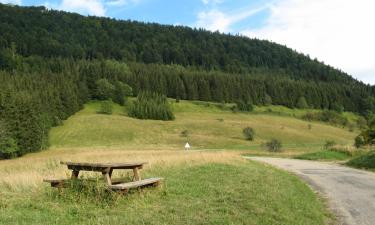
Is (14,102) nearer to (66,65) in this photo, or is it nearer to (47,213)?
(47,213)

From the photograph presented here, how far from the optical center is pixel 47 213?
9.68 meters

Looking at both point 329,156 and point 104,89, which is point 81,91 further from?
point 329,156

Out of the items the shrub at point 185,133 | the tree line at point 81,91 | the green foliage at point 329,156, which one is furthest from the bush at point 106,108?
the green foliage at point 329,156

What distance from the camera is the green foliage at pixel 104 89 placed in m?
149

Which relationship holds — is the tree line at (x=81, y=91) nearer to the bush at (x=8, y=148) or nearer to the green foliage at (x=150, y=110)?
the bush at (x=8, y=148)

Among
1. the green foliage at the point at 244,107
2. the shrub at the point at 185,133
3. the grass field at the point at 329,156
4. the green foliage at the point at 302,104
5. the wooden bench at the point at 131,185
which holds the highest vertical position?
the green foliage at the point at 302,104

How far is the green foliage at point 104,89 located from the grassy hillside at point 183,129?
464 cm

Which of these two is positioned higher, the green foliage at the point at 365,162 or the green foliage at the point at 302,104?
the green foliage at the point at 302,104

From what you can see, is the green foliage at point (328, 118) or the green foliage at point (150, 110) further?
the green foliage at point (328, 118)

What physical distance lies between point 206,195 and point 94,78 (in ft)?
495

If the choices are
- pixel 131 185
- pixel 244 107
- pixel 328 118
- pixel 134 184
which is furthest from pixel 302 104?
pixel 131 185

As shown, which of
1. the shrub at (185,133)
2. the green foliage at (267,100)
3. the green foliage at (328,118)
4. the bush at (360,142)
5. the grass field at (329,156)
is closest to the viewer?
the grass field at (329,156)

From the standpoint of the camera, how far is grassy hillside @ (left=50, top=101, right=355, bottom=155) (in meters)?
100

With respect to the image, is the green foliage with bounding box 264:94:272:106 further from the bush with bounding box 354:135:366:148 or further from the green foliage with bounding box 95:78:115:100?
the bush with bounding box 354:135:366:148
